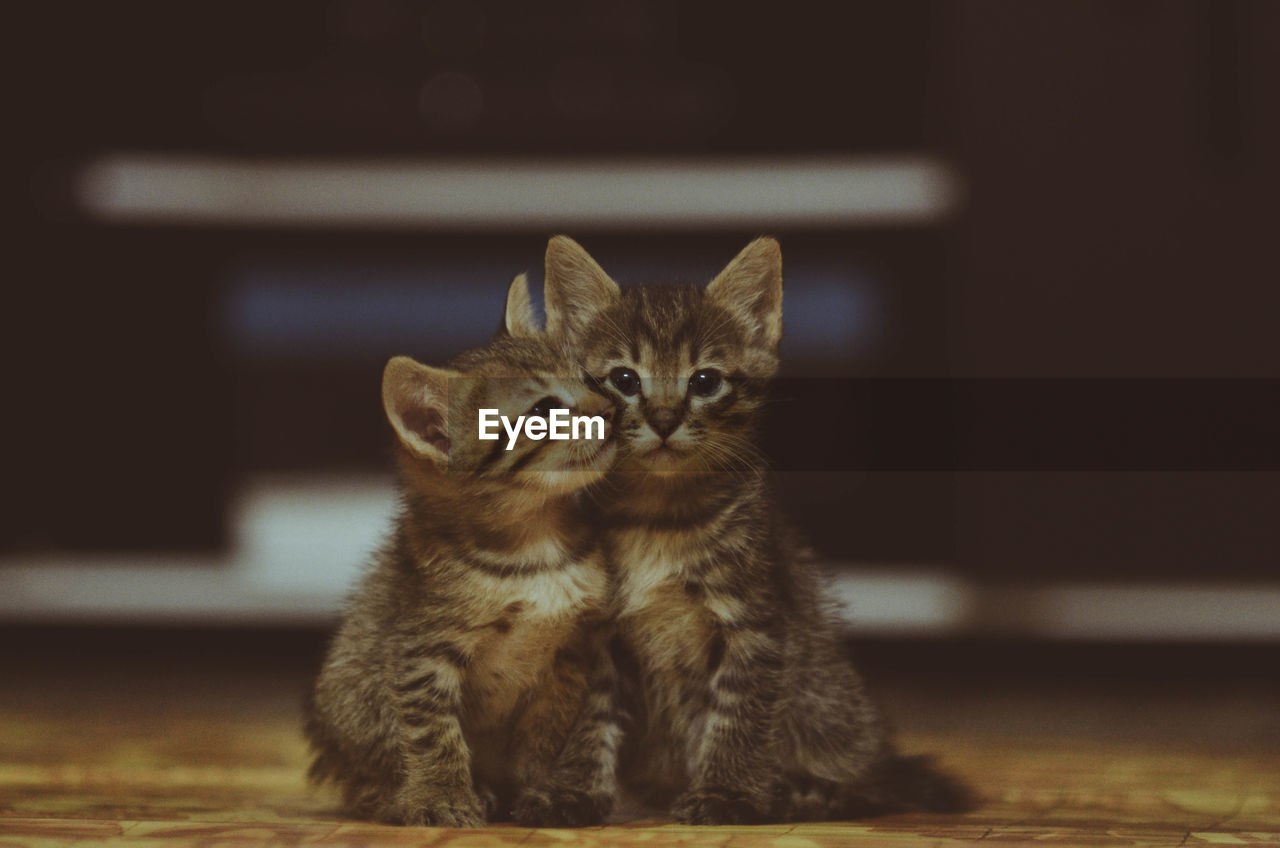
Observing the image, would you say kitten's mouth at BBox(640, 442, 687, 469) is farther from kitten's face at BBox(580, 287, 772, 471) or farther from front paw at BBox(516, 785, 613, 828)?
front paw at BBox(516, 785, 613, 828)

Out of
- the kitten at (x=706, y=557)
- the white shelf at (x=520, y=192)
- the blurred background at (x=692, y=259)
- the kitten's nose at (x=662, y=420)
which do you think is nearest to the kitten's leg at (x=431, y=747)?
the kitten at (x=706, y=557)

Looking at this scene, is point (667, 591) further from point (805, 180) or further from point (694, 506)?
point (805, 180)

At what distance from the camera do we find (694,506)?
1.09 m

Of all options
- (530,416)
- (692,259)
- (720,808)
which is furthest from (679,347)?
(692,259)

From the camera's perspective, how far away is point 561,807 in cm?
Answer: 101

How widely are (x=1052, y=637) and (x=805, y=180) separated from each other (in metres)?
0.83

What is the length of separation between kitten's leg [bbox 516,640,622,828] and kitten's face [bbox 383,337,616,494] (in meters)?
0.16

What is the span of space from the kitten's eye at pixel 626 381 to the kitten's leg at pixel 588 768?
0.70ft

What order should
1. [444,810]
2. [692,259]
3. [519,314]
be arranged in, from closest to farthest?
1. [444,810]
2. [519,314]
3. [692,259]

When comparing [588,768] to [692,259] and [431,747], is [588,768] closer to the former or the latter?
[431,747]

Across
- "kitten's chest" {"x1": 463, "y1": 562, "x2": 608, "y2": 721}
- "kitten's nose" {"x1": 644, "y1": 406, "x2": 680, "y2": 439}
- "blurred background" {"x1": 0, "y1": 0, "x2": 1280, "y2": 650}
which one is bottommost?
"kitten's chest" {"x1": 463, "y1": 562, "x2": 608, "y2": 721}

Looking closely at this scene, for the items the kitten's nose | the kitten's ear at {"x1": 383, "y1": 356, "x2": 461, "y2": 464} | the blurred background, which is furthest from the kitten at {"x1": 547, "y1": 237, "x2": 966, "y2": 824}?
the blurred background

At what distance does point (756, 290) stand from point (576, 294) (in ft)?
0.51

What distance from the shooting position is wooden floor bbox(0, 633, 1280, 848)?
1.00m
